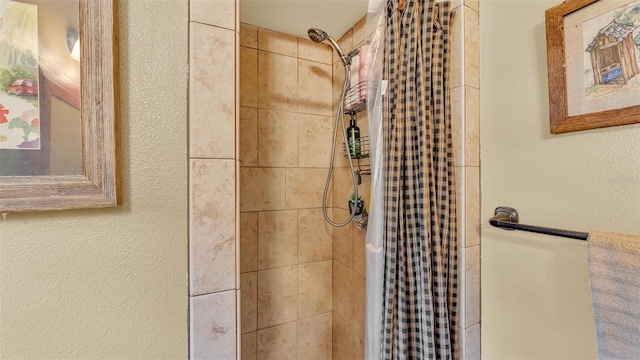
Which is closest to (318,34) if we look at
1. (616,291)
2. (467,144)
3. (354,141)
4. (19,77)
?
(354,141)

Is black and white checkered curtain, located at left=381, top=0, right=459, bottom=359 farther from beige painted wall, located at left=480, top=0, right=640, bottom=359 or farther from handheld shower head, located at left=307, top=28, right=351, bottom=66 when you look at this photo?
handheld shower head, located at left=307, top=28, right=351, bottom=66

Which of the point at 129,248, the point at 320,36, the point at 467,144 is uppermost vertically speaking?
the point at 320,36

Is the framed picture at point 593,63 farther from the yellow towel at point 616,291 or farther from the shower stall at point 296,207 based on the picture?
the shower stall at point 296,207

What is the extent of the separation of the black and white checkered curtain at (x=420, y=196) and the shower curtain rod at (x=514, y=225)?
13cm

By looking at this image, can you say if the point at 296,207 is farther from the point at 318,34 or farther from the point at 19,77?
the point at 19,77

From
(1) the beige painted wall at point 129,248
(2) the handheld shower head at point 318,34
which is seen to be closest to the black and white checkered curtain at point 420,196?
(2) the handheld shower head at point 318,34

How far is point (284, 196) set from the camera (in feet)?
4.91

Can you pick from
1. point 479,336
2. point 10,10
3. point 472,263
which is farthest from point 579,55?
point 10,10

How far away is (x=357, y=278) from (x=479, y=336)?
0.60m

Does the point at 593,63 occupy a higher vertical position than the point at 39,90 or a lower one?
higher

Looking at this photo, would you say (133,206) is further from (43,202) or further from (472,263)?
(472,263)

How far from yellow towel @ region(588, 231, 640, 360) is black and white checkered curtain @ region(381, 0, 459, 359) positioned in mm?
343

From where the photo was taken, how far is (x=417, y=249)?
0.87 metres

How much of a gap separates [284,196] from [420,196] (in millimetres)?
836
